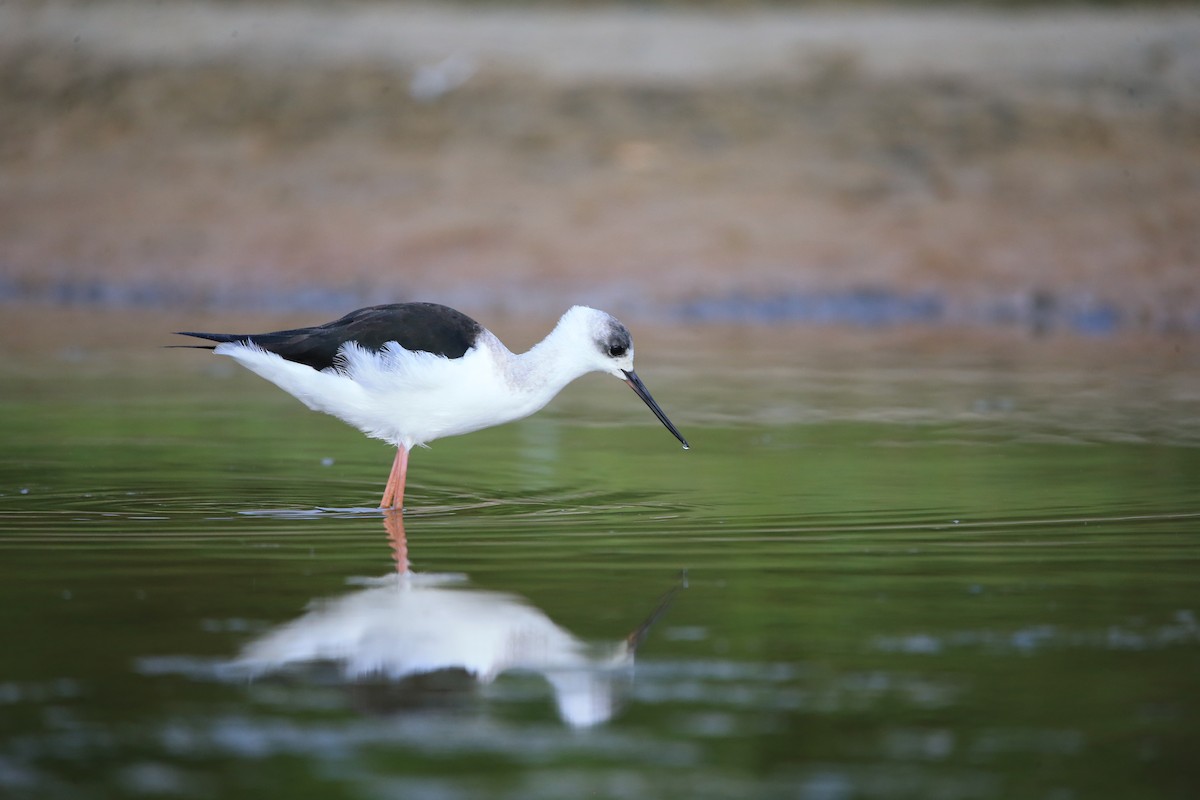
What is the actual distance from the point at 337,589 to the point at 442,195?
40.5ft

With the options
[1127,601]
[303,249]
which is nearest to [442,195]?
[303,249]

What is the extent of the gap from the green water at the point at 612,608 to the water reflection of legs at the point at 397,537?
0.19 feet

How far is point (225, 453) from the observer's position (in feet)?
31.6

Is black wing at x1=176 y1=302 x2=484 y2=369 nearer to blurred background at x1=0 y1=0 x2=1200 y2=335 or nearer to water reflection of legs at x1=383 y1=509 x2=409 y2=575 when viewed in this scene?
water reflection of legs at x1=383 y1=509 x2=409 y2=575

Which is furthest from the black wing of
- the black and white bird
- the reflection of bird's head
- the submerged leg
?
the reflection of bird's head

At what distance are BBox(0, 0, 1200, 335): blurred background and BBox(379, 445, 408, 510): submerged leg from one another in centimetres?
870

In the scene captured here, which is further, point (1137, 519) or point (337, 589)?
point (1137, 519)

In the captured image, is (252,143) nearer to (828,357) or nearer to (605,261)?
(605,261)

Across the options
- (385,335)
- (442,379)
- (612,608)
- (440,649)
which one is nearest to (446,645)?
(440,649)

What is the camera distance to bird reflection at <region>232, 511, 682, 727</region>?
4910 millimetres

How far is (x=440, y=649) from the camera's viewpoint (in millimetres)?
5320

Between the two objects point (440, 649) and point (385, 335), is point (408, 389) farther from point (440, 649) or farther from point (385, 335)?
point (440, 649)

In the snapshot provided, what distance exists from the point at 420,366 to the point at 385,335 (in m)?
0.22

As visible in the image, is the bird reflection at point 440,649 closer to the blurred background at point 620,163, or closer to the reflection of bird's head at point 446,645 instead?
the reflection of bird's head at point 446,645
